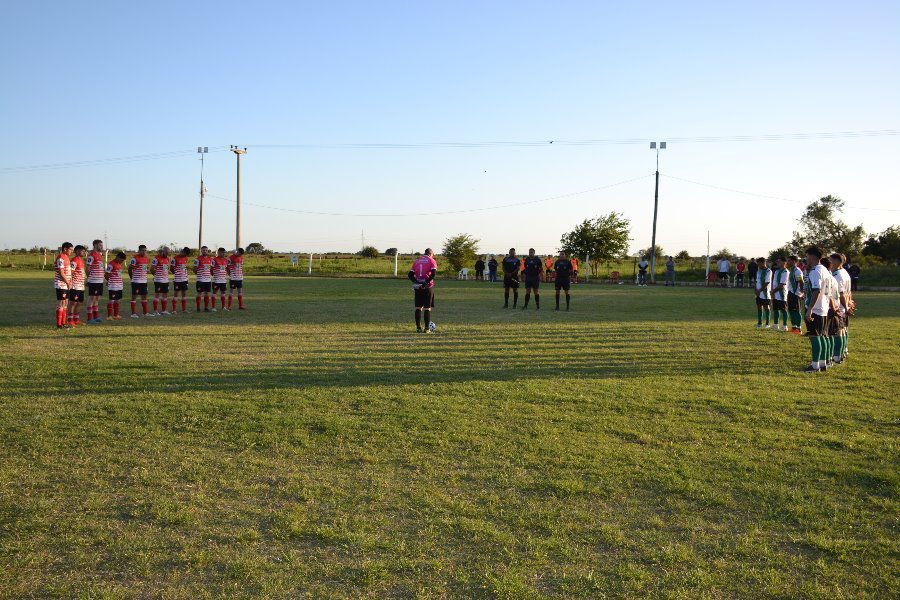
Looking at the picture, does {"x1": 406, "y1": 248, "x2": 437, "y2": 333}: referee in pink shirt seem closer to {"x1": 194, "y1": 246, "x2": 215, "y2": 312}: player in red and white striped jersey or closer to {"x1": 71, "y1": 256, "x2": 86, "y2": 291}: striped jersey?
{"x1": 71, "y1": 256, "x2": 86, "y2": 291}: striped jersey

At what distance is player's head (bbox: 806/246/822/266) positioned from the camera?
10.1 m

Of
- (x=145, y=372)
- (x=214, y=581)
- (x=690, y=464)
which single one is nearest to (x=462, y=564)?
(x=214, y=581)

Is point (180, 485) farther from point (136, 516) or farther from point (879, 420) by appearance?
point (879, 420)

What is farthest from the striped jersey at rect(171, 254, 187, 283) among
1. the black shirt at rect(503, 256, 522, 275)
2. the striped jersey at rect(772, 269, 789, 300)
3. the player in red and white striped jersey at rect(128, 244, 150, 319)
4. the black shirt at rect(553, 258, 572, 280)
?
the striped jersey at rect(772, 269, 789, 300)

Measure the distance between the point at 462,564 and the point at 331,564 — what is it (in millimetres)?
754

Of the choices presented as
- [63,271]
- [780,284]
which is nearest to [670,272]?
[780,284]

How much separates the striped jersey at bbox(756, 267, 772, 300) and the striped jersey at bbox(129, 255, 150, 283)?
51.4 ft

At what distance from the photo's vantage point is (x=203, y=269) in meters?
19.1

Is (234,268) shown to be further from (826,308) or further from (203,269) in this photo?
(826,308)

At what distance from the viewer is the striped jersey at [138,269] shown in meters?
17.2

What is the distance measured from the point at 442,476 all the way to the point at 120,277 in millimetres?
14526

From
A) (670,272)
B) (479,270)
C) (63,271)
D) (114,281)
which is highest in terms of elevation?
(670,272)

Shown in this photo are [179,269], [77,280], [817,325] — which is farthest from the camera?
[179,269]

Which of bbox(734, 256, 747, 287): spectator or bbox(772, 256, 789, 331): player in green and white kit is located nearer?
bbox(772, 256, 789, 331): player in green and white kit
